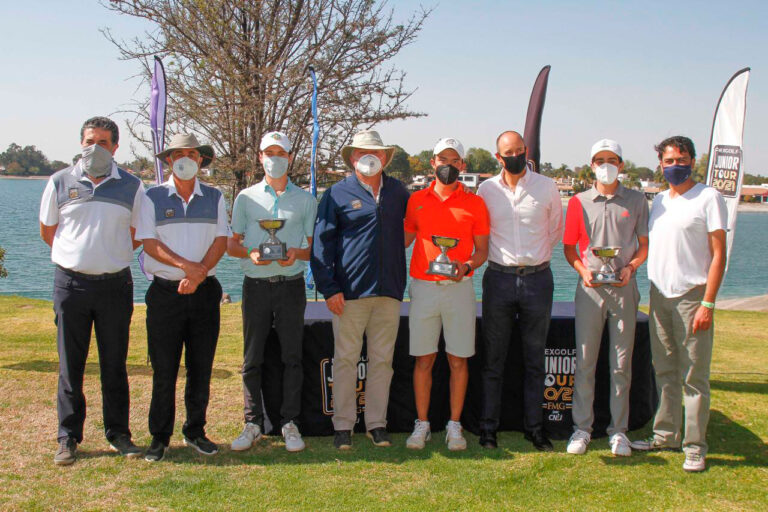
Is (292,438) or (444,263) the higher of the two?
(444,263)

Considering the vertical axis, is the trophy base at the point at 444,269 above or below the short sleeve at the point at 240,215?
below

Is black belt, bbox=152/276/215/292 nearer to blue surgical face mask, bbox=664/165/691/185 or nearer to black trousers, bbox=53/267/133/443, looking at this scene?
black trousers, bbox=53/267/133/443

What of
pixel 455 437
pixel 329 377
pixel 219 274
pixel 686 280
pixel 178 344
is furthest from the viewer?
pixel 219 274

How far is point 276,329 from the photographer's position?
14.4 ft

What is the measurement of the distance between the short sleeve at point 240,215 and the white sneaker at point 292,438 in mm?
1484

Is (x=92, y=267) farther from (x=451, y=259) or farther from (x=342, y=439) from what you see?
(x=451, y=259)

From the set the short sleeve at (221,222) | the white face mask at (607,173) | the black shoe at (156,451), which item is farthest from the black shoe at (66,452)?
the white face mask at (607,173)

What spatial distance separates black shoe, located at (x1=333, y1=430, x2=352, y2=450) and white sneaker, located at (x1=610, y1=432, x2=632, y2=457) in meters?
1.91

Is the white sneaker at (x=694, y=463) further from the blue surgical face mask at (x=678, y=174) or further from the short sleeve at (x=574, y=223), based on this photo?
the blue surgical face mask at (x=678, y=174)

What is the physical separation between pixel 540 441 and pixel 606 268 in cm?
140

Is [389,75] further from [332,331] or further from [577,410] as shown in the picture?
[577,410]

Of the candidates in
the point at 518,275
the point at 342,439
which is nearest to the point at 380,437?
the point at 342,439

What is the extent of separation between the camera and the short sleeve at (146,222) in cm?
409

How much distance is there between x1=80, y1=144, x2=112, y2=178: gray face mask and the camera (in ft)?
13.2
